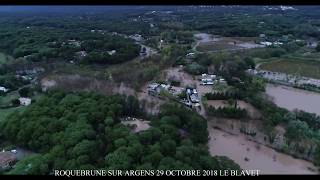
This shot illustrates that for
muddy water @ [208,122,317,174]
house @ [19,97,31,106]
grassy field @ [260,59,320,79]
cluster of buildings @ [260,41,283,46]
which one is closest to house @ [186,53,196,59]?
grassy field @ [260,59,320,79]

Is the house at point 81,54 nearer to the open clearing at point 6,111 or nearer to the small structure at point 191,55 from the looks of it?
the small structure at point 191,55

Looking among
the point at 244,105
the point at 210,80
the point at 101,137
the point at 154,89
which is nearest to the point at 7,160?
the point at 101,137

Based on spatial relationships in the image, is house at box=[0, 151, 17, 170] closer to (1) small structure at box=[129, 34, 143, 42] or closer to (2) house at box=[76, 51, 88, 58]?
(2) house at box=[76, 51, 88, 58]

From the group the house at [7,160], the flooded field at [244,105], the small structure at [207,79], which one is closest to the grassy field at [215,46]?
the small structure at [207,79]

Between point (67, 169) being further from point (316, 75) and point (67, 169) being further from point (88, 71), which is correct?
point (316, 75)

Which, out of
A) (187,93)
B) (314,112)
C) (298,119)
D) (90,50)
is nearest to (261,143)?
(298,119)

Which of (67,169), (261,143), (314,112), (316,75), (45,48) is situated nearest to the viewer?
(67,169)
